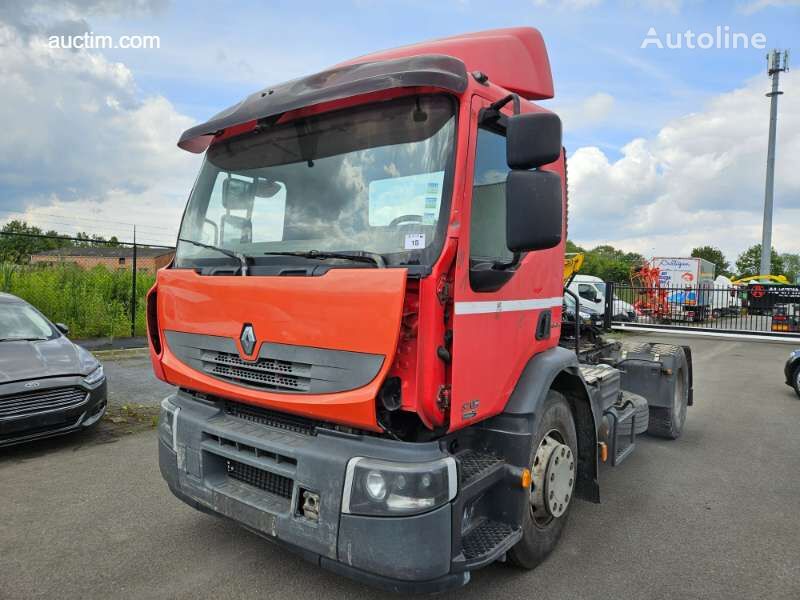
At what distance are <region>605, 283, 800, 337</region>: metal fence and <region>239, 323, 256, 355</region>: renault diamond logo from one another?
62.7 ft

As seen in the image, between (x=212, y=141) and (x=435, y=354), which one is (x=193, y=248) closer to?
(x=212, y=141)

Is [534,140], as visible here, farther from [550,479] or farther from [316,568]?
[316,568]

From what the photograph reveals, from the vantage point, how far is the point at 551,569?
327 centimetres

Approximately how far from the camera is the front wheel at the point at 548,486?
311cm

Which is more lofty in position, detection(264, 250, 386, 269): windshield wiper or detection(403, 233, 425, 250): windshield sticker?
detection(403, 233, 425, 250): windshield sticker

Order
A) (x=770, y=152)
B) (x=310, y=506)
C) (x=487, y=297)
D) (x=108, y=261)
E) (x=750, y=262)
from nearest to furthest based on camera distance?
(x=310, y=506) → (x=487, y=297) → (x=108, y=261) → (x=770, y=152) → (x=750, y=262)

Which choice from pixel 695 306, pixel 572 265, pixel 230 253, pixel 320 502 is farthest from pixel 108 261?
pixel 695 306

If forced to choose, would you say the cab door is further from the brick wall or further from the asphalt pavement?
the brick wall

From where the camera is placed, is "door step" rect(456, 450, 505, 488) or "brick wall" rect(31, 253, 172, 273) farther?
"brick wall" rect(31, 253, 172, 273)

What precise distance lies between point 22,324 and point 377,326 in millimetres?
5775

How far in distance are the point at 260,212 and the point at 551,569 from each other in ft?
9.06

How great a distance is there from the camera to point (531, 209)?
2.54 metres

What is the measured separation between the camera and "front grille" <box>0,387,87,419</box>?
498 cm

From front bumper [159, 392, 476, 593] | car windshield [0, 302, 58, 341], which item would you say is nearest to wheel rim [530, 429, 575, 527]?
front bumper [159, 392, 476, 593]
